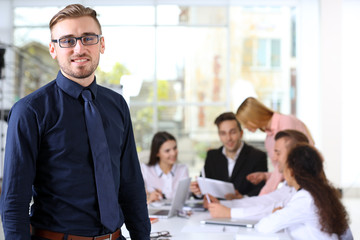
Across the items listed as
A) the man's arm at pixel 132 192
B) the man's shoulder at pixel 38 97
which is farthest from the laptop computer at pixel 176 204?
the man's shoulder at pixel 38 97

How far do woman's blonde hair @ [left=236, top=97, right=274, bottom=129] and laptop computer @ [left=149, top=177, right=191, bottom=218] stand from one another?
82 centimetres

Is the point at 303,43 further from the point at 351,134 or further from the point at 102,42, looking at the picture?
the point at 102,42

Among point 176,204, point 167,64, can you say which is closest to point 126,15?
point 167,64

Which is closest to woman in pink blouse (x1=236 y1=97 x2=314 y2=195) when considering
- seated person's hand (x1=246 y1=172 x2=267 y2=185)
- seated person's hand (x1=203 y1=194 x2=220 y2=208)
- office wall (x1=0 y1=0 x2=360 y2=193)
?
seated person's hand (x1=246 y1=172 x2=267 y2=185)

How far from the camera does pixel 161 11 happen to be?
978 centimetres

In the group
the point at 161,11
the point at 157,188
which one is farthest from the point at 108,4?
the point at 157,188

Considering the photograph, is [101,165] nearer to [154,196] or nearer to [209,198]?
[209,198]

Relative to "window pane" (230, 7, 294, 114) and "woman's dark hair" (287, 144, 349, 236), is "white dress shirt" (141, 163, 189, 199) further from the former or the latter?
"window pane" (230, 7, 294, 114)

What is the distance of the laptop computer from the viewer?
11.7ft

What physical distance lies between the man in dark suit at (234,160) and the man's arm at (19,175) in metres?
2.85

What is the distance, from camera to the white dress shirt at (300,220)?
2.86 meters

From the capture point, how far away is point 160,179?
455cm

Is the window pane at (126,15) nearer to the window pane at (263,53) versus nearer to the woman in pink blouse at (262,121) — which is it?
the window pane at (263,53)

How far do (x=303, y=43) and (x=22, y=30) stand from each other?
5437 mm
